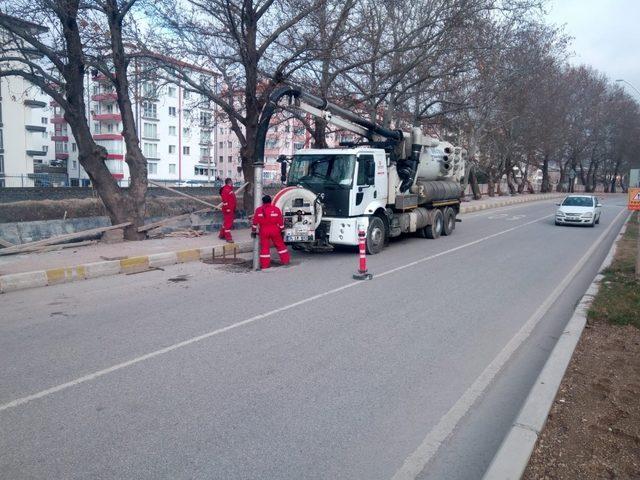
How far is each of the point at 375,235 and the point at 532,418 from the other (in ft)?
32.4

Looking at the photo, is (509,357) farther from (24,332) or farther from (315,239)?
(315,239)

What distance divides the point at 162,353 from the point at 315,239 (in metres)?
7.65

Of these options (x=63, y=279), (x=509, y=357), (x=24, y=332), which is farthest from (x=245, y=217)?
(x=509, y=357)

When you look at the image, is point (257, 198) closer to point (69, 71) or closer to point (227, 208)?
point (227, 208)

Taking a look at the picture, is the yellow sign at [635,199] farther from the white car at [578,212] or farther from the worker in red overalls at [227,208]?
the white car at [578,212]

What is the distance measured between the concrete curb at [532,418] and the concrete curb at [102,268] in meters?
8.70

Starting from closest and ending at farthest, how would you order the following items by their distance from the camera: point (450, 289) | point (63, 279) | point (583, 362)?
point (583, 362)
point (450, 289)
point (63, 279)

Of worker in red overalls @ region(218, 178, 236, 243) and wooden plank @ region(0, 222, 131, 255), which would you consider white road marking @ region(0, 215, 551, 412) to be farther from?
wooden plank @ region(0, 222, 131, 255)

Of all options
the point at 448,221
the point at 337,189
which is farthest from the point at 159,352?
the point at 448,221

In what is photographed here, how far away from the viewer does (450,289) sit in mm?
9500

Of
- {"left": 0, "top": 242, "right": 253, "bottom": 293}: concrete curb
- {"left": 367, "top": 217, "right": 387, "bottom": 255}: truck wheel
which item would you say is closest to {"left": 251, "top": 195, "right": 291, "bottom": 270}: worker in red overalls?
{"left": 0, "top": 242, "right": 253, "bottom": 293}: concrete curb

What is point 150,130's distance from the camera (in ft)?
189

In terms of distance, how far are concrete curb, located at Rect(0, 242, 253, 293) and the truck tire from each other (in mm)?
8315

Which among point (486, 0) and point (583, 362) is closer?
point (583, 362)
